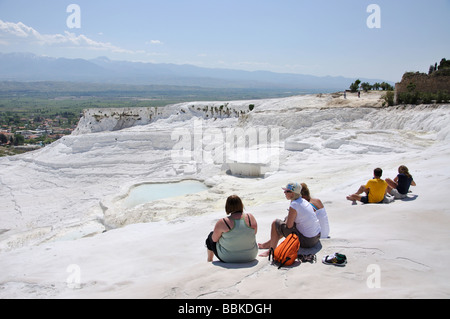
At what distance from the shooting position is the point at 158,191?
12.6m

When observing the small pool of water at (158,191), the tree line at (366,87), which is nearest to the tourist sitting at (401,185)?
the small pool of water at (158,191)

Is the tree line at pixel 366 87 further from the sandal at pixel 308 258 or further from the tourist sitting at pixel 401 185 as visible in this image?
the sandal at pixel 308 258

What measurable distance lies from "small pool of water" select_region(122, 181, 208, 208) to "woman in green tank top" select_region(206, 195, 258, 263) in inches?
319

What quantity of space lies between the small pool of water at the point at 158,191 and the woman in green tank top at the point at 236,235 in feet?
26.6

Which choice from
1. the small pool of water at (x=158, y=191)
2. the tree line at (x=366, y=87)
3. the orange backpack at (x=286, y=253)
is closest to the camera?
the orange backpack at (x=286, y=253)

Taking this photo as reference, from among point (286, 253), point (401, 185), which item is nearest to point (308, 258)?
point (286, 253)

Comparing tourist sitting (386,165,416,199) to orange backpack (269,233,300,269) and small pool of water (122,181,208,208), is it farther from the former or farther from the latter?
small pool of water (122,181,208,208)

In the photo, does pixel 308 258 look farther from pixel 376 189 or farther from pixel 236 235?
pixel 376 189

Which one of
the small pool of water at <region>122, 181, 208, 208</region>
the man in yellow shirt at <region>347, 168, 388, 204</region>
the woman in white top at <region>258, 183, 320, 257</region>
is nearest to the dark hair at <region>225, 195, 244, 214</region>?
the woman in white top at <region>258, 183, 320, 257</region>

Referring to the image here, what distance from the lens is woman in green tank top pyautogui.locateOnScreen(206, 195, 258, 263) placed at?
362 cm

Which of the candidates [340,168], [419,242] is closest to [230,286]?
[419,242]

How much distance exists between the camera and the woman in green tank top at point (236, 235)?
11.9ft

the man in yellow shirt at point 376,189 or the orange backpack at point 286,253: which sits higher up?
the man in yellow shirt at point 376,189
